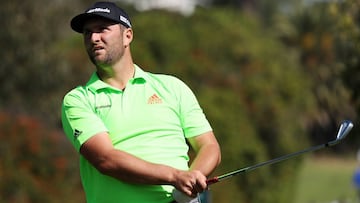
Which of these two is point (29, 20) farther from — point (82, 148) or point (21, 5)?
point (82, 148)

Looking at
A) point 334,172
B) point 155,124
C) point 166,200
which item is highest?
point 155,124

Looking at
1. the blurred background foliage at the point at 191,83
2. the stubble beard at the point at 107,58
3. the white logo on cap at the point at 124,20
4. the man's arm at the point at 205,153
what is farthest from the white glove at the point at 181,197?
the blurred background foliage at the point at 191,83

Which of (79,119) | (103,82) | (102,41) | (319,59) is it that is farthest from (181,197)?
(319,59)

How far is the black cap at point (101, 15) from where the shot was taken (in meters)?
6.48

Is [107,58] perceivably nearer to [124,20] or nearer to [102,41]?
[102,41]

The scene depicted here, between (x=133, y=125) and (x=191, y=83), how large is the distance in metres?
20.7

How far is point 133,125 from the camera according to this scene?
21.0 feet

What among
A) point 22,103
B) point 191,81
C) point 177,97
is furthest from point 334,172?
point 177,97

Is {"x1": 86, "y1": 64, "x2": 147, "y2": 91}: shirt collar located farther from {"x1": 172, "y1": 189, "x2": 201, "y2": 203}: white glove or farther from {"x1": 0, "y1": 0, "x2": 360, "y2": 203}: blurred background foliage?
{"x1": 0, "y1": 0, "x2": 360, "y2": 203}: blurred background foliage

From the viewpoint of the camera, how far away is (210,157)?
650 centimetres

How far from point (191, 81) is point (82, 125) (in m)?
21.0

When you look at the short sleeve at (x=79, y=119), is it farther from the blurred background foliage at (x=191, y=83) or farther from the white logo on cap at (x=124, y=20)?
the blurred background foliage at (x=191, y=83)

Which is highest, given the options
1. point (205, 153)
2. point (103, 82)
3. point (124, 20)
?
point (124, 20)

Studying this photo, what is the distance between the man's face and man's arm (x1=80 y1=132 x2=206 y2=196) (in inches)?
20.7
